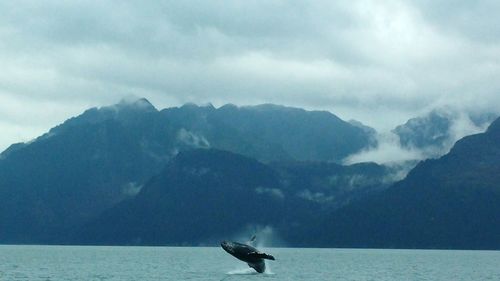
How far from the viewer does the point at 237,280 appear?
600 ft

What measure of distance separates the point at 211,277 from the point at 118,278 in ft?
68.0

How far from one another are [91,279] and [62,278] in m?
6.29

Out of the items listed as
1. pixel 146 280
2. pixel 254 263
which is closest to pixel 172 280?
pixel 146 280

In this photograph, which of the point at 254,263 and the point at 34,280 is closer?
the point at 34,280

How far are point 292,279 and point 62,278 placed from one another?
50.1 meters

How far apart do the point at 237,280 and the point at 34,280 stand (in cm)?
4197

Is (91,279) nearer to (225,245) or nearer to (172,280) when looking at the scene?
(172,280)

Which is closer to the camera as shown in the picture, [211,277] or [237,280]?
[237,280]

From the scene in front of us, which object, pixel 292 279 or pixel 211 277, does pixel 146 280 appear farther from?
pixel 292 279

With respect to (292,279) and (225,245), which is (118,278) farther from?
(292,279)

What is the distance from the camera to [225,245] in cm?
18988

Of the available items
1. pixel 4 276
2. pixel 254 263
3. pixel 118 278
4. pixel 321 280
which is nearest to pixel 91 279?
pixel 118 278

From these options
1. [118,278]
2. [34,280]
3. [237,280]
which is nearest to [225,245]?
[237,280]

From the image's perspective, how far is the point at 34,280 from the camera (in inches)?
7288
